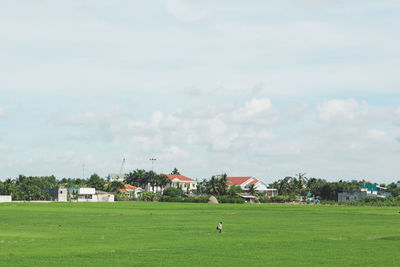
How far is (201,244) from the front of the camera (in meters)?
43.3

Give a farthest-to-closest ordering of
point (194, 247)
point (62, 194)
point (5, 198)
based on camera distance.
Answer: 1. point (62, 194)
2. point (5, 198)
3. point (194, 247)

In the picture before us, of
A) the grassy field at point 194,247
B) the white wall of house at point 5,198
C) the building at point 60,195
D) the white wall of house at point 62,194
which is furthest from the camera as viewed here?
the building at point 60,195

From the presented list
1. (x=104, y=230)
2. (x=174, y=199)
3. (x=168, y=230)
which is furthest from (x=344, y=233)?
(x=174, y=199)

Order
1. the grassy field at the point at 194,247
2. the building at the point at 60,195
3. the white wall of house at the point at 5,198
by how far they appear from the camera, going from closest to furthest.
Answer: the grassy field at the point at 194,247 < the white wall of house at the point at 5,198 < the building at the point at 60,195

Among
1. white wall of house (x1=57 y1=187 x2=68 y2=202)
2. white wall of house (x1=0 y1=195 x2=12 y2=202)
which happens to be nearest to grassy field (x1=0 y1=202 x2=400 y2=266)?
white wall of house (x1=0 y1=195 x2=12 y2=202)

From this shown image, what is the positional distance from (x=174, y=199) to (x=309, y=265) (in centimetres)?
16422

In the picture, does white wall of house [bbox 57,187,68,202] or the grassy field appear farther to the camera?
white wall of house [bbox 57,187,68,202]

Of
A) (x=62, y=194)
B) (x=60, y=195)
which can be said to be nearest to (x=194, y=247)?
(x=60, y=195)

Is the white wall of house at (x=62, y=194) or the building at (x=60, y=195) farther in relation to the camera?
the building at (x=60, y=195)

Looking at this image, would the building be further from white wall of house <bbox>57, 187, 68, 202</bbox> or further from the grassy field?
the grassy field

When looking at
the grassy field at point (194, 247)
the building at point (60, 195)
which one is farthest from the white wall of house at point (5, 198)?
the grassy field at point (194, 247)

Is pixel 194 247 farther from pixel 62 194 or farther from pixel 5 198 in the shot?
pixel 62 194

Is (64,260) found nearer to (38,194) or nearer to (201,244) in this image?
(201,244)

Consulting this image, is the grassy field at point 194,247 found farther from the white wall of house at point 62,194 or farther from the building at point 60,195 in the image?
the building at point 60,195
